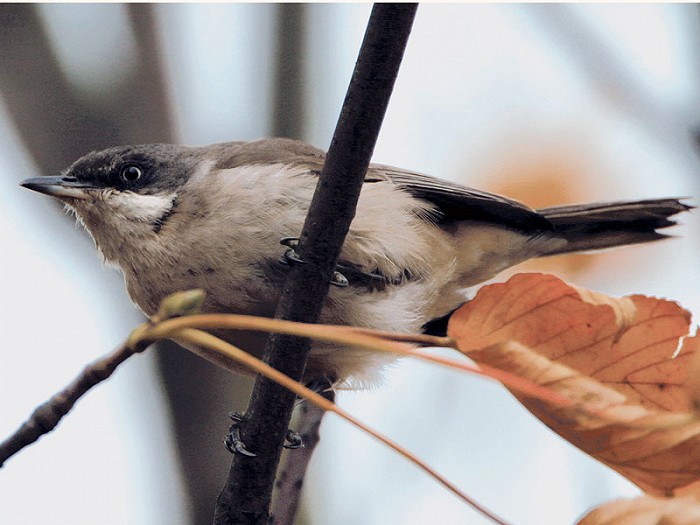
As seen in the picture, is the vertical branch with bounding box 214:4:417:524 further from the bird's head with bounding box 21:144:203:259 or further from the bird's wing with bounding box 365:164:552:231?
the bird's wing with bounding box 365:164:552:231

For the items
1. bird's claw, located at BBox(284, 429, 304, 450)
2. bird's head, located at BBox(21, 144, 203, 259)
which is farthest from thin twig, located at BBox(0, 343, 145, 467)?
bird's head, located at BBox(21, 144, 203, 259)

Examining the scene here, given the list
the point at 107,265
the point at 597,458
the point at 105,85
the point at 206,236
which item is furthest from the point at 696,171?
the point at 105,85

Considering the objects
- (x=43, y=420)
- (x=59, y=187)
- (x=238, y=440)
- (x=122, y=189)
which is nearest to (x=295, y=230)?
(x=238, y=440)

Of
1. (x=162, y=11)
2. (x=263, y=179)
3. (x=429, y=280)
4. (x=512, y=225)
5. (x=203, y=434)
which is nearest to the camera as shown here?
(x=263, y=179)

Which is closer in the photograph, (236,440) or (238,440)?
(238,440)

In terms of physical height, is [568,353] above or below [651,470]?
above

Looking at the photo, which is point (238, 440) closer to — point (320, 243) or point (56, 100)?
point (320, 243)

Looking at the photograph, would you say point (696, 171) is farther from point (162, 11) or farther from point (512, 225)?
point (162, 11)
